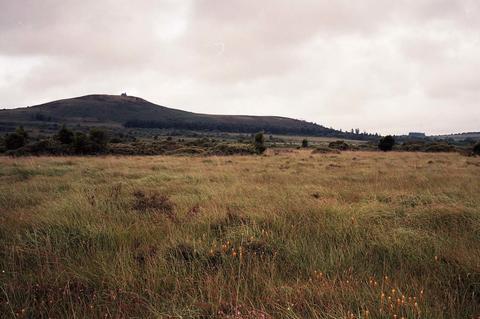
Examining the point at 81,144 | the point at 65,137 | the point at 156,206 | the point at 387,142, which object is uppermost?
the point at 387,142

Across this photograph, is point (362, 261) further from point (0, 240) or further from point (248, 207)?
point (0, 240)

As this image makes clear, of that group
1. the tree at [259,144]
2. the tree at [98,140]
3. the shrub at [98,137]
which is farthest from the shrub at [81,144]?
the tree at [259,144]

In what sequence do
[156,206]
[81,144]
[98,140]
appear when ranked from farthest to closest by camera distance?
[98,140]
[81,144]
[156,206]

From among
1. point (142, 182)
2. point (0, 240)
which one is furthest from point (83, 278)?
point (142, 182)

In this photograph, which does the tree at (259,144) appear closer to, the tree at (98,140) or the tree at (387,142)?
the tree at (98,140)

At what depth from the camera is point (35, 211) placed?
5.22 m

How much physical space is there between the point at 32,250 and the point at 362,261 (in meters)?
4.00

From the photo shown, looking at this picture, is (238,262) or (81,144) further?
(81,144)

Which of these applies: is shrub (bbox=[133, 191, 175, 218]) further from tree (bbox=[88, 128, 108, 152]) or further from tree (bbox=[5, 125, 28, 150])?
tree (bbox=[5, 125, 28, 150])

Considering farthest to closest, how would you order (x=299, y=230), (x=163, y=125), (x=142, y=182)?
1. (x=163, y=125)
2. (x=142, y=182)
3. (x=299, y=230)

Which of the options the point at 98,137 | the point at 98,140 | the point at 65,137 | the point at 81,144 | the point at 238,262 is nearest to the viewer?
the point at 238,262

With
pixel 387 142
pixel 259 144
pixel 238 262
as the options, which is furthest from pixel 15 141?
pixel 387 142

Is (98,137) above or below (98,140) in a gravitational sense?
above

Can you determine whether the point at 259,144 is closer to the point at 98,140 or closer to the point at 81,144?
the point at 98,140
